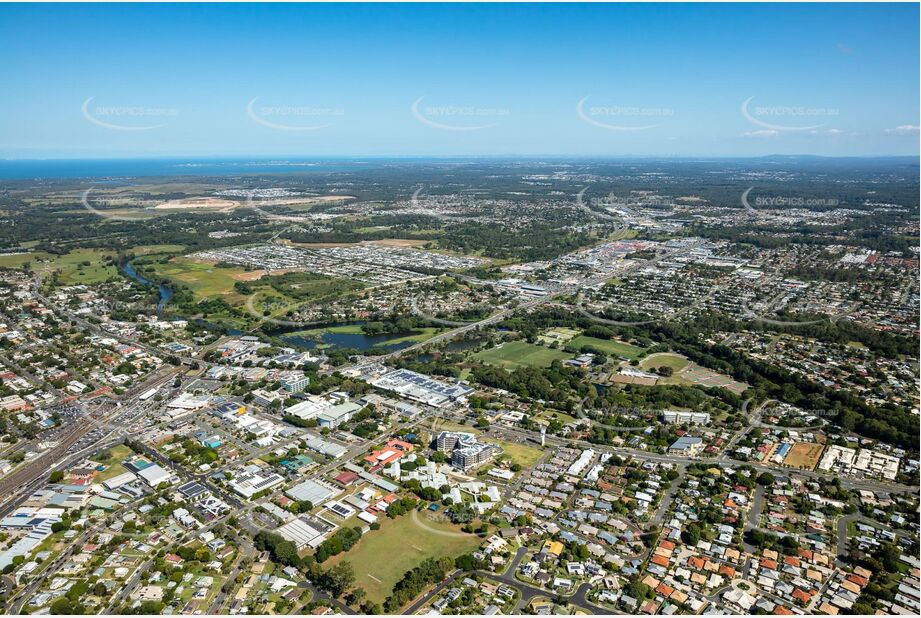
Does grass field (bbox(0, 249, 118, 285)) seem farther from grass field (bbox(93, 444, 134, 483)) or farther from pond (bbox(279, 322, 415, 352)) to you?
grass field (bbox(93, 444, 134, 483))

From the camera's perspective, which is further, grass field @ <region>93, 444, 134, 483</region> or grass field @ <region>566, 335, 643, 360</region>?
grass field @ <region>566, 335, 643, 360</region>

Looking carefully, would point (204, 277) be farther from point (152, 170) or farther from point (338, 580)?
point (152, 170)

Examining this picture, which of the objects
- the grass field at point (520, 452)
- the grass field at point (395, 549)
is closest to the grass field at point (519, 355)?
the grass field at point (520, 452)

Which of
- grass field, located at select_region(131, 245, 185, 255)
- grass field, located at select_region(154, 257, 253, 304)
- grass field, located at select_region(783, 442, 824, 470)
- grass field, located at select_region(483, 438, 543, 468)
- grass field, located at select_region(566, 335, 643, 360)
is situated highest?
grass field, located at select_region(131, 245, 185, 255)

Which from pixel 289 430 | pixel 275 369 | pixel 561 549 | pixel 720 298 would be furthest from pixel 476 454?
pixel 720 298

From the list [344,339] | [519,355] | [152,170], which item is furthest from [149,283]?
[152,170]

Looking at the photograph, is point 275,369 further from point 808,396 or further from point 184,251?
point 184,251

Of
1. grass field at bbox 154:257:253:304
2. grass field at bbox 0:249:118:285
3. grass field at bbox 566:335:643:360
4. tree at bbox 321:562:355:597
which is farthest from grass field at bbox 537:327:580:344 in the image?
grass field at bbox 0:249:118:285
